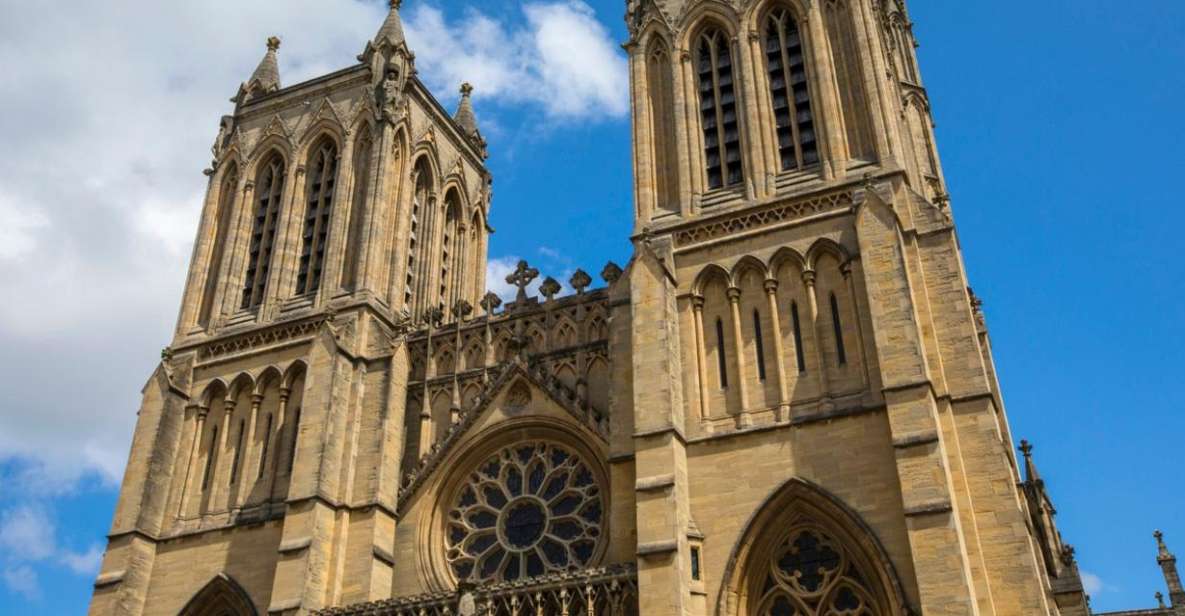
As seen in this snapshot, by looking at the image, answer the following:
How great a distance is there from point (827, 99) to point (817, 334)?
6.15m

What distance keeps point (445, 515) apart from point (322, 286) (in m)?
7.39

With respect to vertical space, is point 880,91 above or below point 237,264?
below

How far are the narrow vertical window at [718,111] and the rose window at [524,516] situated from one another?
7419 mm

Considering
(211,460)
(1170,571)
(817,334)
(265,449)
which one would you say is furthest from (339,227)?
(1170,571)

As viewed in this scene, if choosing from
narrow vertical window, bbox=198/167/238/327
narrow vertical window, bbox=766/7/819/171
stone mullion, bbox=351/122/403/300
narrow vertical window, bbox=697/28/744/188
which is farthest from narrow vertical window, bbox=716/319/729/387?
narrow vertical window, bbox=198/167/238/327

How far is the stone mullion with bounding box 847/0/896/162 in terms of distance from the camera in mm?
23562

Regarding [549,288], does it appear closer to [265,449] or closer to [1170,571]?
[265,449]

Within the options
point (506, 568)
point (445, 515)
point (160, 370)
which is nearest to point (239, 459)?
point (160, 370)

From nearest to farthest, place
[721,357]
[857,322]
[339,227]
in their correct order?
[857,322]
[721,357]
[339,227]

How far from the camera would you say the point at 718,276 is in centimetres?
2338

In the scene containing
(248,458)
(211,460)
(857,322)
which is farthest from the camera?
(211,460)

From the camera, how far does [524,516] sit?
78.3 feet

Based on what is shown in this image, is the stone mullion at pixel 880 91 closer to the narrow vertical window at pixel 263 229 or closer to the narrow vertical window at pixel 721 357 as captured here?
the narrow vertical window at pixel 721 357

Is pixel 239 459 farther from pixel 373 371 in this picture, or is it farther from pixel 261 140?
pixel 261 140
